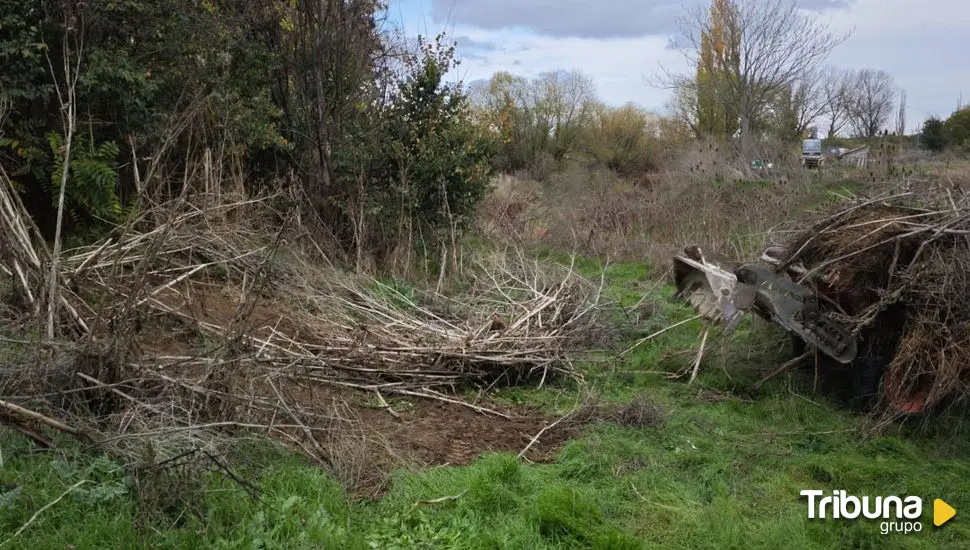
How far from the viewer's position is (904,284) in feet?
18.3

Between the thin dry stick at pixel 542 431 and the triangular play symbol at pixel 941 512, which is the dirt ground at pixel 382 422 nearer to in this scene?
the thin dry stick at pixel 542 431

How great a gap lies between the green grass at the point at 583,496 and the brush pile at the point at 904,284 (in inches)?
17.0

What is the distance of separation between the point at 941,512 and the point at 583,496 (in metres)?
2.07

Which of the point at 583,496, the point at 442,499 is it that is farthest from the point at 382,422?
the point at 583,496

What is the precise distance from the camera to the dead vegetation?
14.6 feet

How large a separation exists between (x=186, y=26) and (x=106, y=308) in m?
5.79

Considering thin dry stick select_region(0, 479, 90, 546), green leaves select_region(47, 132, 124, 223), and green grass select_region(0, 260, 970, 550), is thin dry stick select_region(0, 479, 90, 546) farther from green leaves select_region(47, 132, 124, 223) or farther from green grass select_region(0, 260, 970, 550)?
green leaves select_region(47, 132, 124, 223)

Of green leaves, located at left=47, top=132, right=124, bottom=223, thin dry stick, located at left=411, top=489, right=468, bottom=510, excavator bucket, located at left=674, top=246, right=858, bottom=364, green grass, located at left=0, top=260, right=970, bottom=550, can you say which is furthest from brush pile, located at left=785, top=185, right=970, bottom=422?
green leaves, located at left=47, top=132, right=124, bottom=223

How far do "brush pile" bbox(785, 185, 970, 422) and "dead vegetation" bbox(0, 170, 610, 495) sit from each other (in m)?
2.45

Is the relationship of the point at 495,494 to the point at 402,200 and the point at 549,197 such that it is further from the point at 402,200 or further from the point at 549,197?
the point at 549,197

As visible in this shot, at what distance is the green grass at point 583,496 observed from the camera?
3.81 meters

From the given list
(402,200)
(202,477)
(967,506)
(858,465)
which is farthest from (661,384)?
(402,200)

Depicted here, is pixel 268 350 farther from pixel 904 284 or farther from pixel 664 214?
pixel 664 214

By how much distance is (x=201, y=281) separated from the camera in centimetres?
759
